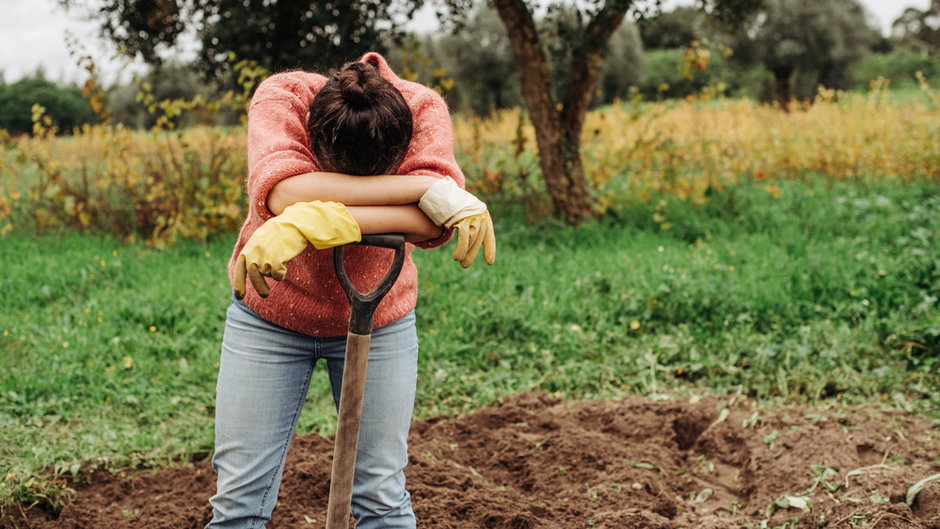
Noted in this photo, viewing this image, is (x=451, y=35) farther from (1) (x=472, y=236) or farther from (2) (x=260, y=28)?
(1) (x=472, y=236)

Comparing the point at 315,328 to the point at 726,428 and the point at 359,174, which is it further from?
the point at 726,428

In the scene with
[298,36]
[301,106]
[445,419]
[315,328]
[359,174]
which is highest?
[298,36]

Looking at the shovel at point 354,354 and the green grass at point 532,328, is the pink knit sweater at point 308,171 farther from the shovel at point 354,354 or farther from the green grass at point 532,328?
the green grass at point 532,328

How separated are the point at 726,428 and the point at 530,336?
1.39 meters

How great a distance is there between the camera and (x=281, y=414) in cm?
202

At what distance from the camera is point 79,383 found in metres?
4.07

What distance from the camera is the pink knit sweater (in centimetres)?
188

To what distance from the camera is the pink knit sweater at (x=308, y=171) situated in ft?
6.17

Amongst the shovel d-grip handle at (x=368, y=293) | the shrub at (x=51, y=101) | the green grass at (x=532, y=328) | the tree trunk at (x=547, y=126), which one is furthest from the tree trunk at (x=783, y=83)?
the shovel d-grip handle at (x=368, y=293)

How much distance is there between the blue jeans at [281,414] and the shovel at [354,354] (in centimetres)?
13

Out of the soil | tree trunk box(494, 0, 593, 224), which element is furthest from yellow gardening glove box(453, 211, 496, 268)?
tree trunk box(494, 0, 593, 224)

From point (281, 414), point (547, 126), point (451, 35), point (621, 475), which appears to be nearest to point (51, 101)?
point (451, 35)

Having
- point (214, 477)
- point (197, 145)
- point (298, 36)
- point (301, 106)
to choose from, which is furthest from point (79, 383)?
point (298, 36)

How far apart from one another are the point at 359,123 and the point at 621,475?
2.03 meters
